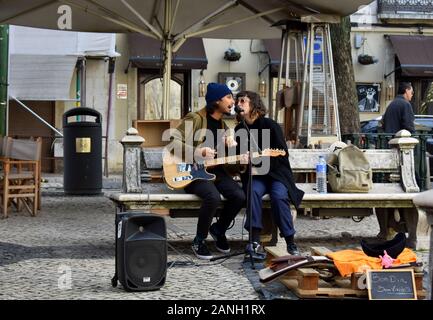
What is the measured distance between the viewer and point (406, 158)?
948 centimetres

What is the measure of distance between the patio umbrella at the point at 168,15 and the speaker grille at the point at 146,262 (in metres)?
5.37

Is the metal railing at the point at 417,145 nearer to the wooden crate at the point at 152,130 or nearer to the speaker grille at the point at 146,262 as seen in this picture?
the wooden crate at the point at 152,130

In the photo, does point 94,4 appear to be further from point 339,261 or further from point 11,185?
point 339,261

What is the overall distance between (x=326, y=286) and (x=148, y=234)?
1.44m

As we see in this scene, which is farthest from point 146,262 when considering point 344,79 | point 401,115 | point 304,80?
point 344,79

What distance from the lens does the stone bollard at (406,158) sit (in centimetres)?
938

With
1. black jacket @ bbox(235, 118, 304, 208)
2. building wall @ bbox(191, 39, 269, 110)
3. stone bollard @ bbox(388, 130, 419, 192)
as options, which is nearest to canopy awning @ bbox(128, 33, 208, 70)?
building wall @ bbox(191, 39, 269, 110)

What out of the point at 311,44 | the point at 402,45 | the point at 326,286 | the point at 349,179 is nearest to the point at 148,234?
the point at 326,286

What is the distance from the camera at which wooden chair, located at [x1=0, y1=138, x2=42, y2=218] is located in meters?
11.7

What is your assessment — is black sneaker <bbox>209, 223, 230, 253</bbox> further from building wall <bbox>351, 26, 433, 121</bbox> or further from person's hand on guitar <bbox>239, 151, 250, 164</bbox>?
building wall <bbox>351, 26, 433, 121</bbox>

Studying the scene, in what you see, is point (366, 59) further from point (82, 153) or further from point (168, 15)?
point (168, 15)

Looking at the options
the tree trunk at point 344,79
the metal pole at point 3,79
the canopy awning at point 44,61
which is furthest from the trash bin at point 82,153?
the canopy awning at point 44,61

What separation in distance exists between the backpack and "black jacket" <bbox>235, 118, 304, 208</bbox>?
592 mm

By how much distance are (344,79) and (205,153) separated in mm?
6423
